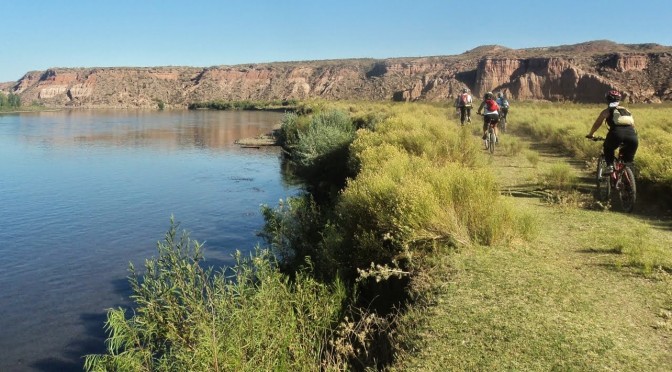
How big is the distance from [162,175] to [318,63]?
165803 millimetres

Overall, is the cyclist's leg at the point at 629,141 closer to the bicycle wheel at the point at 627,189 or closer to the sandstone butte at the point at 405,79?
the bicycle wheel at the point at 627,189

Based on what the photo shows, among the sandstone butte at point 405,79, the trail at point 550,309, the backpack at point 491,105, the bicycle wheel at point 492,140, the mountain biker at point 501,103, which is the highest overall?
the sandstone butte at point 405,79

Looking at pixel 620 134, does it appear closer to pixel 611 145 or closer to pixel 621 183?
pixel 611 145

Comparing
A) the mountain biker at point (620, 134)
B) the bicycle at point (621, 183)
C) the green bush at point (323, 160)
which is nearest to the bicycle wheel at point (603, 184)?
the bicycle at point (621, 183)

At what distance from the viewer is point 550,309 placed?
4.93 m

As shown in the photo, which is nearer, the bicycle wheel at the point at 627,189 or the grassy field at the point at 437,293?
the grassy field at the point at 437,293

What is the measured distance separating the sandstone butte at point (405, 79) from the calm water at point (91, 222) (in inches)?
2573

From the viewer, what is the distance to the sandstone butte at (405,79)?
89.2m

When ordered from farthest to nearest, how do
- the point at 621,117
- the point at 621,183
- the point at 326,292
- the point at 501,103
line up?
the point at 501,103 < the point at 621,183 < the point at 621,117 < the point at 326,292

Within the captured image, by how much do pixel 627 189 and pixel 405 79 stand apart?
145 m

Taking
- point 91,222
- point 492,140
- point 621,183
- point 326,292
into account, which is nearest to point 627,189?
point 621,183

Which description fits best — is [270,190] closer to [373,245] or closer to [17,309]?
[17,309]

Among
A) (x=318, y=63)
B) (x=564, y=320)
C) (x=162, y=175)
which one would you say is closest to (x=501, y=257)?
(x=564, y=320)

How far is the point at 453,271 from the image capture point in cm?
612
